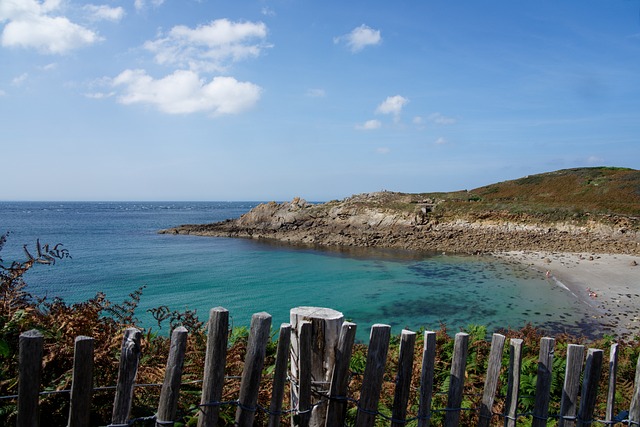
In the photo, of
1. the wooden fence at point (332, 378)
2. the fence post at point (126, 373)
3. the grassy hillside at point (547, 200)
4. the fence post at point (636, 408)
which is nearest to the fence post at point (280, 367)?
the wooden fence at point (332, 378)

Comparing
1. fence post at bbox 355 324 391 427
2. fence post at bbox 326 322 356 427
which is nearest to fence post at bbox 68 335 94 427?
fence post at bbox 326 322 356 427

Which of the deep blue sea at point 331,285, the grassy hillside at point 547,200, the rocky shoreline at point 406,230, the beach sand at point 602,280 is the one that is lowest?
the deep blue sea at point 331,285

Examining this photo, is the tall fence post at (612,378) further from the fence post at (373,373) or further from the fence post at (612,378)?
the fence post at (373,373)

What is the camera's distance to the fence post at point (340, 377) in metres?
2.91

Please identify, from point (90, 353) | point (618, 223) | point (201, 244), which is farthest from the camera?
point (201, 244)

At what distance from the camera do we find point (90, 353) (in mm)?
2330

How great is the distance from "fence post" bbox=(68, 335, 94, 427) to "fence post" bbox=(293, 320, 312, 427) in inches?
50.9

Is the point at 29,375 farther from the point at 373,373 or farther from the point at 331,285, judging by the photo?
the point at 331,285

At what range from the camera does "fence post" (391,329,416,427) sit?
285 centimetres

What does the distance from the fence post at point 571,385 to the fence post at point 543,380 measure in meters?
0.15

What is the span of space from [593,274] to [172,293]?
24464mm

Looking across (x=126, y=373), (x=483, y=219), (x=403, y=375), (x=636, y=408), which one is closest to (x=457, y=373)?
(x=403, y=375)

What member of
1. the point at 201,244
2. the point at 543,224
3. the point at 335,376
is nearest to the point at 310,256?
the point at 201,244

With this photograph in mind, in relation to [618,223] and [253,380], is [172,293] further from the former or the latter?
[618,223]
